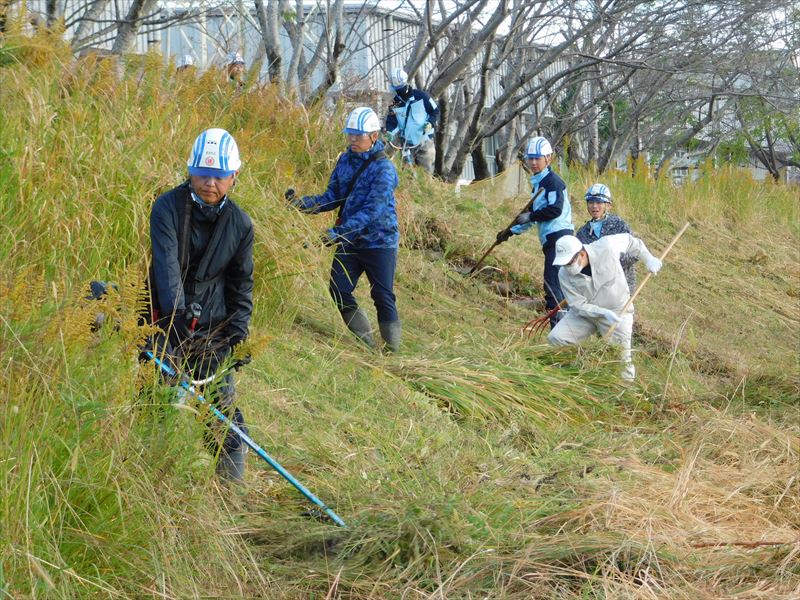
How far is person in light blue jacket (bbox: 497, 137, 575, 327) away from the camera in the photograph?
9359 mm

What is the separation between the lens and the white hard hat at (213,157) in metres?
4.67

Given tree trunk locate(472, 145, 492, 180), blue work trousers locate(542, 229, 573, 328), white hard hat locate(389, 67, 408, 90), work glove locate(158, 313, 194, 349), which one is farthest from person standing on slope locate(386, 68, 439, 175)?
work glove locate(158, 313, 194, 349)

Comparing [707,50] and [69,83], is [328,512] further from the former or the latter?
[707,50]

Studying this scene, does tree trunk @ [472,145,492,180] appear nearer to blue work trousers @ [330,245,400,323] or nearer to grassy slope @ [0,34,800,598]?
grassy slope @ [0,34,800,598]

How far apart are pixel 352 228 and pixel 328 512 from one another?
3263 millimetres

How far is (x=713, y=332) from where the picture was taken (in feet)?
38.9

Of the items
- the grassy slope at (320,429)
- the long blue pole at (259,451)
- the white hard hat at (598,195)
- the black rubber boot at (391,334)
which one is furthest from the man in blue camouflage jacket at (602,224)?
the long blue pole at (259,451)

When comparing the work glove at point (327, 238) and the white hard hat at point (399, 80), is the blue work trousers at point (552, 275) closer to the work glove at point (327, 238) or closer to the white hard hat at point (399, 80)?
the work glove at point (327, 238)

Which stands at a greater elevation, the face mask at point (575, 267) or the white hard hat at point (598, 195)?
the white hard hat at point (598, 195)

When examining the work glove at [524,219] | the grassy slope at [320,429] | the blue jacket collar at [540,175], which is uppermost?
the blue jacket collar at [540,175]

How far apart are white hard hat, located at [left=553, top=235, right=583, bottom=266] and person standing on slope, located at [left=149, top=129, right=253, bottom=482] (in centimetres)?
363

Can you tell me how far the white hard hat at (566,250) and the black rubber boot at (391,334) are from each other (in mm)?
1265

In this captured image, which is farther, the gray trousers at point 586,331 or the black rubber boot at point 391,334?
the gray trousers at point 586,331

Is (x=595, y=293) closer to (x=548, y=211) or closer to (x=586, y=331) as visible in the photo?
(x=586, y=331)
